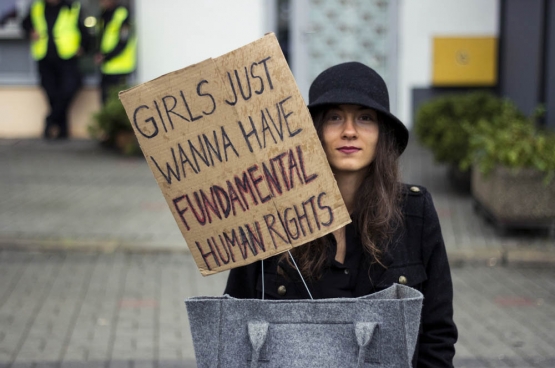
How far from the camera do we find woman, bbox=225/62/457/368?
101 inches

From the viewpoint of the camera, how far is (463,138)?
402 inches

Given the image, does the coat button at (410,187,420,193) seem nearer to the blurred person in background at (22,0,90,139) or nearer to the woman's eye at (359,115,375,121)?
the woman's eye at (359,115,375,121)

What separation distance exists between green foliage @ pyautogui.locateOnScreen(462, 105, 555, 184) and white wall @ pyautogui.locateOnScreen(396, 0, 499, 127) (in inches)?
175

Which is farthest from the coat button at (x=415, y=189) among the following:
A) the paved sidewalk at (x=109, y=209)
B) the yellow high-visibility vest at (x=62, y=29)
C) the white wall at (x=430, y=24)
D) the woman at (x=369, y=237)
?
the yellow high-visibility vest at (x=62, y=29)

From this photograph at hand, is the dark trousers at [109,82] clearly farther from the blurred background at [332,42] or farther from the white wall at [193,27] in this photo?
the white wall at [193,27]

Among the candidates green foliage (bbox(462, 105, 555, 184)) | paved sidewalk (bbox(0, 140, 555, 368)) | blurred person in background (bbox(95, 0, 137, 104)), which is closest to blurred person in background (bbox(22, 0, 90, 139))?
blurred person in background (bbox(95, 0, 137, 104))

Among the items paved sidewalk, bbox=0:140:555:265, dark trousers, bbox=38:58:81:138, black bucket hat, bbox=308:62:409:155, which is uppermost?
black bucket hat, bbox=308:62:409:155

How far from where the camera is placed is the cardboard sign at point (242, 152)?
7.91ft

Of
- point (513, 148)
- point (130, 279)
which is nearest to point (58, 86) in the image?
point (130, 279)

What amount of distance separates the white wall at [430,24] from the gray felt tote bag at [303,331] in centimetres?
1185

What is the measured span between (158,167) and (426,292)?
87cm

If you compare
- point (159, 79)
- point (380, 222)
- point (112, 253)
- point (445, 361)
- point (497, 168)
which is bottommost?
Result: point (112, 253)

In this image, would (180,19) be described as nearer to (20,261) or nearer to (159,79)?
(20,261)

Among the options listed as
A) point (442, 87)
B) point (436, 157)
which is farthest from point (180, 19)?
point (436, 157)
